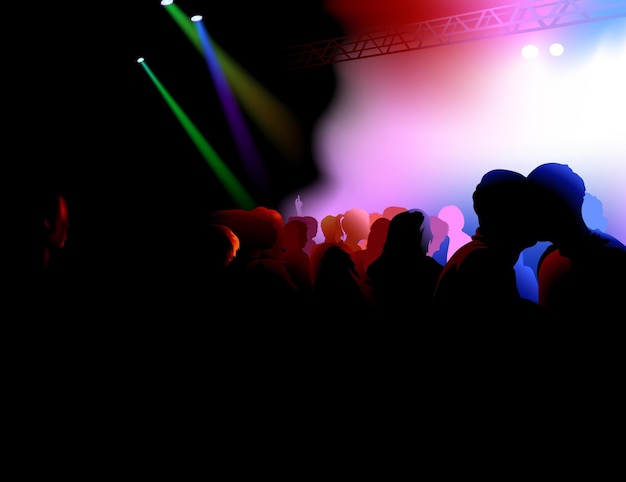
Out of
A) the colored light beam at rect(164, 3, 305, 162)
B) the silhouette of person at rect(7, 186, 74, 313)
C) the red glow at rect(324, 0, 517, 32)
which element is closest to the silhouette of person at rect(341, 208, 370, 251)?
the red glow at rect(324, 0, 517, 32)

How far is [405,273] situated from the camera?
1928 millimetres

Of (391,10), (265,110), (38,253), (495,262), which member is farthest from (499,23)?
(38,253)

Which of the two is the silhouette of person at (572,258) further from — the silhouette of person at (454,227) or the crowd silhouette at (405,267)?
the silhouette of person at (454,227)

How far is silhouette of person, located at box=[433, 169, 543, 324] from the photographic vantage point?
4.91ft

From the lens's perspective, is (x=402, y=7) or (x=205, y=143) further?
(x=205, y=143)

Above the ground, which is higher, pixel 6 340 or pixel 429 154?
pixel 429 154

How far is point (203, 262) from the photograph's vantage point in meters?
2.06

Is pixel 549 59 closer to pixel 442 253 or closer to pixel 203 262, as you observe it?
pixel 442 253

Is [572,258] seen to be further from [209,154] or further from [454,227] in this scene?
[209,154]

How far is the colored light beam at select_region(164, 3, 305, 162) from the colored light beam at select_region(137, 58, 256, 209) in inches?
27.8

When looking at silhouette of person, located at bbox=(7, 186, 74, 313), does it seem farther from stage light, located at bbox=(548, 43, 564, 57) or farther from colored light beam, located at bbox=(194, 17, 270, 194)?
stage light, located at bbox=(548, 43, 564, 57)

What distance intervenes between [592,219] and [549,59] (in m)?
2.34

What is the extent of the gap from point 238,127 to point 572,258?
575cm

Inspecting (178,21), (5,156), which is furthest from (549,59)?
(5,156)
